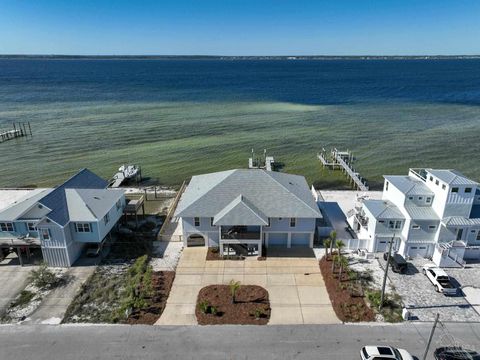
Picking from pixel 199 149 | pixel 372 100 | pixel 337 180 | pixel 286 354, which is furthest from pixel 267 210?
pixel 372 100

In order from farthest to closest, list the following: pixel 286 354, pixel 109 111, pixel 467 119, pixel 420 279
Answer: pixel 109 111 → pixel 467 119 → pixel 420 279 → pixel 286 354

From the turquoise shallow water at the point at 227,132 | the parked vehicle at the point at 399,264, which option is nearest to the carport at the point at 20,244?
the turquoise shallow water at the point at 227,132

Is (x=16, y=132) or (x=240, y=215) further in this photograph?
(x=16, y=132)

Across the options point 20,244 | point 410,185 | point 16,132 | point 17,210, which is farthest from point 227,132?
point 20,244

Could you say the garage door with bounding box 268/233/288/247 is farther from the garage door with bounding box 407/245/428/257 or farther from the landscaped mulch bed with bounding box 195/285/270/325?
the garage door with bounding box 407/245/428/257

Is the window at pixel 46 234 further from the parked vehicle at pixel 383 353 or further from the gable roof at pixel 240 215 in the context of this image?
the parked vehicle at pixel 383 353

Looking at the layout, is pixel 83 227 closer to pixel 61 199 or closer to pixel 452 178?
pixel 61 199

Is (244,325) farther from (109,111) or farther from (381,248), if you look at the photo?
(109,111)
